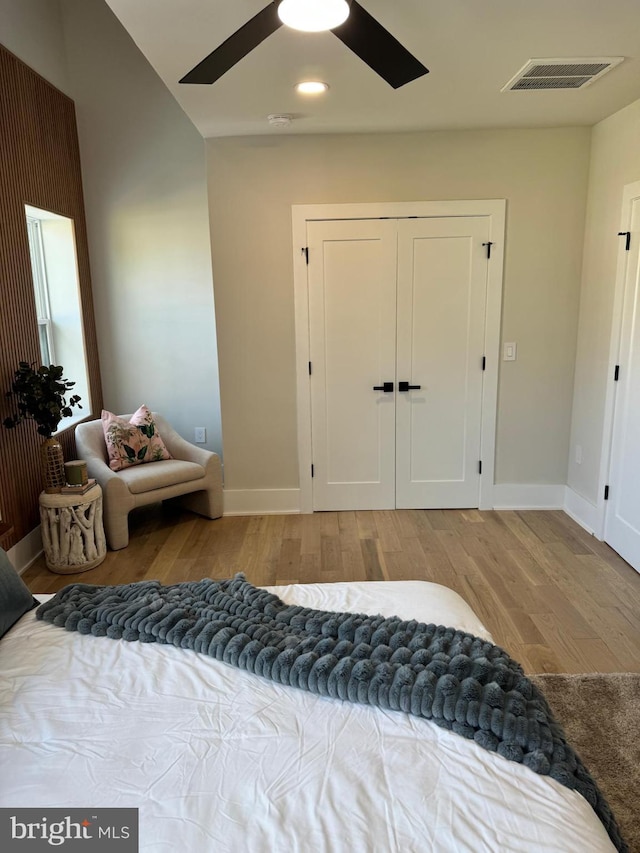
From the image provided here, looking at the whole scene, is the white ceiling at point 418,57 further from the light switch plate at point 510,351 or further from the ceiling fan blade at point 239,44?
the light switch plate at point 510,351

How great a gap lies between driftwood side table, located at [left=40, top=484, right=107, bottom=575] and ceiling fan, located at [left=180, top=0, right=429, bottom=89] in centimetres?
232

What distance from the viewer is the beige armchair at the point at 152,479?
A: 3822mm

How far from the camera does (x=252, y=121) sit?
3.62 metres

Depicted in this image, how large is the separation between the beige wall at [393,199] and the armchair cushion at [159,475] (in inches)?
13.4

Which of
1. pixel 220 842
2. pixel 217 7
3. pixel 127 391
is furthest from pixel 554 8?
pixel 127 391

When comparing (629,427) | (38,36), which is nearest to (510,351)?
(629,427)

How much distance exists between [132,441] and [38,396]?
0.83m

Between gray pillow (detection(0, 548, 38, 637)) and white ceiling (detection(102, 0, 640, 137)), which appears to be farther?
white ceiling (detection(102, 0, 640, 137))

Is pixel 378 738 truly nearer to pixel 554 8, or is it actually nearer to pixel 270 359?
pixel 554 8

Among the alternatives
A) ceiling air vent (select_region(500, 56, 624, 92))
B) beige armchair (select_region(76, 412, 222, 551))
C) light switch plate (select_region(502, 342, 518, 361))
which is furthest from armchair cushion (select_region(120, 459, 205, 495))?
ceiling air vent (select_region(500, 56, 624, 92))

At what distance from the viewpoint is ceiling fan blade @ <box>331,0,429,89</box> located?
6.46ft

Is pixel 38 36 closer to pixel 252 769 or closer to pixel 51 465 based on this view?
pixel 51 465

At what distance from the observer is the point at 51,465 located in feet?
11.8

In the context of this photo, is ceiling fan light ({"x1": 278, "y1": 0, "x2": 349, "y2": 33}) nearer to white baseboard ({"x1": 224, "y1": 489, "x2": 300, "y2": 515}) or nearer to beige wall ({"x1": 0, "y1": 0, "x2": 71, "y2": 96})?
beige wall ({"x1": 0, "y1": 0, "x2": 71, "y2": 96})
